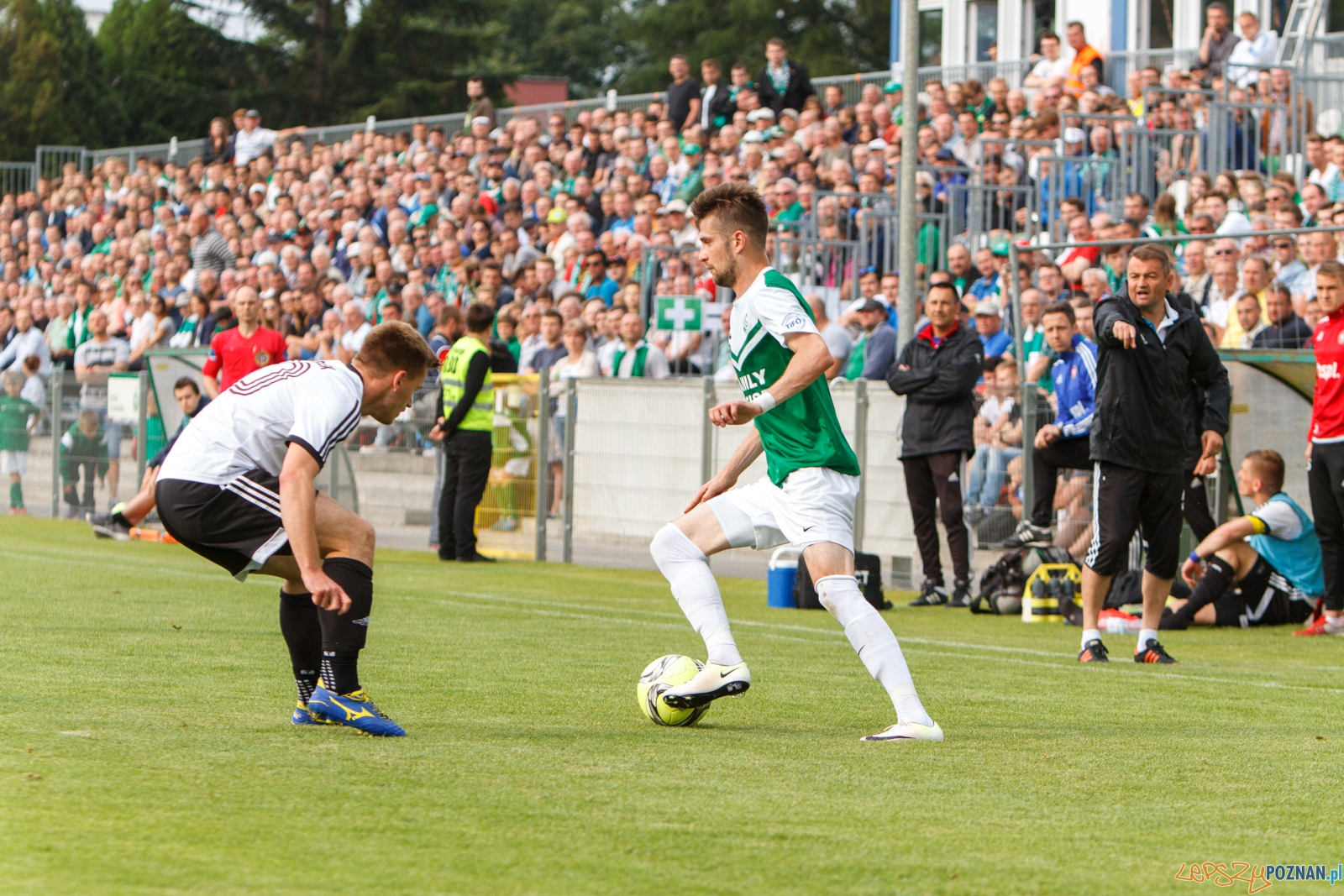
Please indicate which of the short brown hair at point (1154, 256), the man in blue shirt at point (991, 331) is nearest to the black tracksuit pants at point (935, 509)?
the man in blue shirt at point (991, 331)

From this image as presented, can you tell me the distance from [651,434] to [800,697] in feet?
27.4

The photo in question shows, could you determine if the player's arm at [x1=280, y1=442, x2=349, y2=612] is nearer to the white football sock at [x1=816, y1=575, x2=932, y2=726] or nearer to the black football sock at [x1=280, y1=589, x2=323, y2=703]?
the black football sock at [x1=280, y1=589, x2=323, y2=703]

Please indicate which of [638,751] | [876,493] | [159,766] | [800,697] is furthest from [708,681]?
[876,493]

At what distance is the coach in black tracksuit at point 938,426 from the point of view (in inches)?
506

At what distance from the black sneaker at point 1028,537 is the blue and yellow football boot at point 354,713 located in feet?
23.7

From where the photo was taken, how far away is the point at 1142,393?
9.18 m

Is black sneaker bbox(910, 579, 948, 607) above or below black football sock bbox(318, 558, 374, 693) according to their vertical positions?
below

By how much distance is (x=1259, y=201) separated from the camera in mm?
15422

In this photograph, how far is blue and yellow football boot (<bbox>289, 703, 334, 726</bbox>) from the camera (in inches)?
A: 246

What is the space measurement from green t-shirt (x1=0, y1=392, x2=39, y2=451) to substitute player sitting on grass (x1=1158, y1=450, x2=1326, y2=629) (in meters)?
14.5

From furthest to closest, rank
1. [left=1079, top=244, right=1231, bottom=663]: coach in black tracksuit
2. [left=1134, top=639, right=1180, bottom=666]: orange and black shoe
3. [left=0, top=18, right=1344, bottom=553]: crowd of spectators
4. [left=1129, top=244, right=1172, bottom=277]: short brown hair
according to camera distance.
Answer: [left=0, top=18, right=1344, bottom=553]: crowd of spectators
[left=1134, top=639, right=1180, bottom=666]: orange and black shoe
[left=1079, top=244, right=1231, bottom=663]: coach in black tracksuit
[left=1129, top=244, right=1172, bottom=277]: short brown hair

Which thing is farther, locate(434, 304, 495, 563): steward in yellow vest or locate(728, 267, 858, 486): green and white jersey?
locate(434, 304, 495, 563): steward in yellow vest

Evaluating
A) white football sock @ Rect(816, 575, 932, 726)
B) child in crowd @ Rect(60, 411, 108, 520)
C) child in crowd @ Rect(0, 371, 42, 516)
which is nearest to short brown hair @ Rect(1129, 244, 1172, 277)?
white football sock @ Rect(816, 575, 932, 726)

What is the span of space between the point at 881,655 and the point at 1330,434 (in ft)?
19.4
